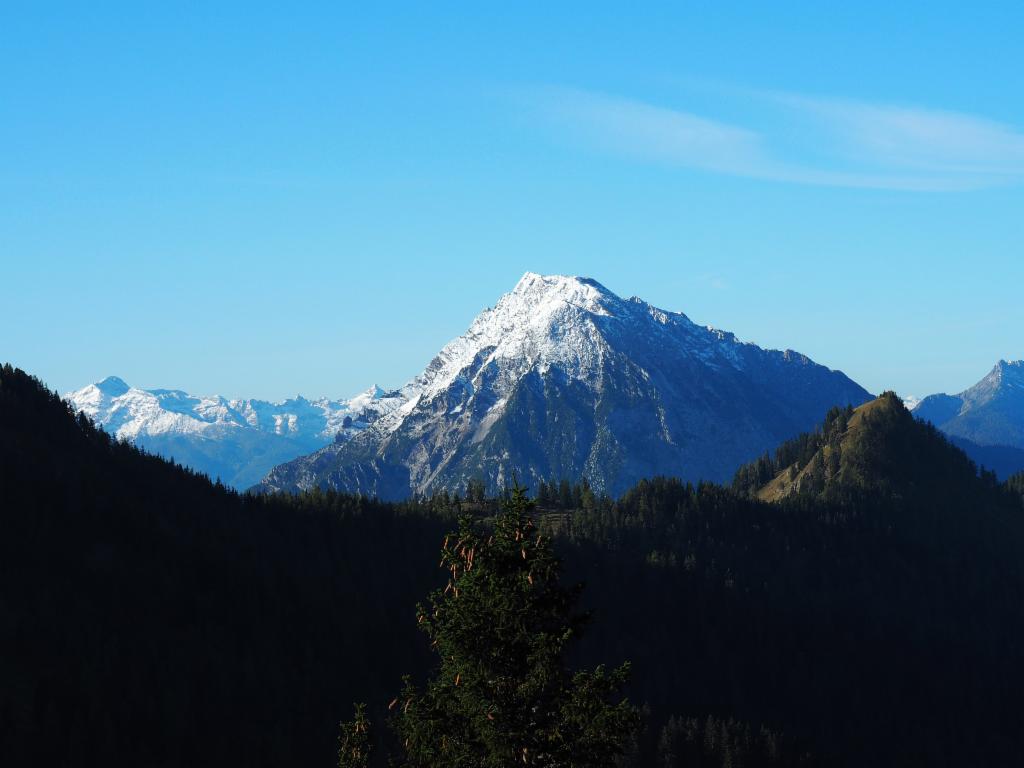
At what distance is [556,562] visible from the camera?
47.1 metres

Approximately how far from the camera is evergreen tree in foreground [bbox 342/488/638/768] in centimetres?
4644

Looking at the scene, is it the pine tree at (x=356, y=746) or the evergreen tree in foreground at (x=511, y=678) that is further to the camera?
the pine tree at (x=356, y=746)

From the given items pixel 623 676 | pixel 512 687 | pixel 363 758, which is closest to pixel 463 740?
pixel 512 687

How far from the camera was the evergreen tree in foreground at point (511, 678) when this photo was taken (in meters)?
46.4

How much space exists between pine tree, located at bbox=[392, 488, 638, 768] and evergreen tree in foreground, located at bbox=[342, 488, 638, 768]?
0.04 m

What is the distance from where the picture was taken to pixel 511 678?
47.3 m

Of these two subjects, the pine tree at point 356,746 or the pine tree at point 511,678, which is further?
the pine tree at point 356,746

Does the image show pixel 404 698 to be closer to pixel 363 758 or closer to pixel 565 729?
pixel 565 729

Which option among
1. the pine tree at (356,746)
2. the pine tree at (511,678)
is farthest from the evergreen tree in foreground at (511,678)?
the pine tree at (356,746)

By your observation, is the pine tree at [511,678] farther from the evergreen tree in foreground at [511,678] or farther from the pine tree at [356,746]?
the pine tree at [356,746]

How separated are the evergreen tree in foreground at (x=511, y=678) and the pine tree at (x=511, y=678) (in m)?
0.04

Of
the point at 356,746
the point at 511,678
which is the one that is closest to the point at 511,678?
the point at 511,678

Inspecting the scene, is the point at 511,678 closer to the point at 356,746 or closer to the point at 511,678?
the point at 511,678

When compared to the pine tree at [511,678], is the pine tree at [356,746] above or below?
below
